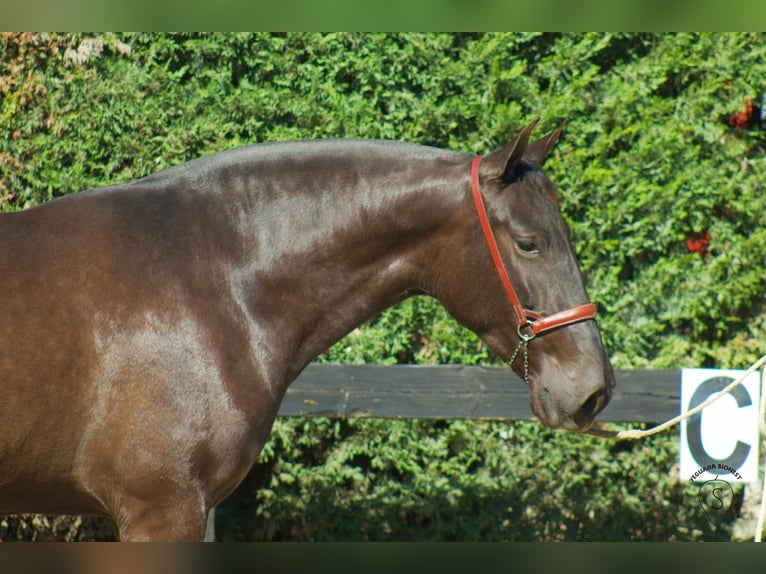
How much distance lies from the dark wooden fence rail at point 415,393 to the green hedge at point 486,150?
46cm

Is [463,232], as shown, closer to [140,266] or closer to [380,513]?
[140,266]

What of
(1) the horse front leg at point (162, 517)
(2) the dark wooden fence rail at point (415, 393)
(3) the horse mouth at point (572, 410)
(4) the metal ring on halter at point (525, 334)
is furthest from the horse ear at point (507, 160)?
(2) the dark wooden fence rail at point (415, 393)

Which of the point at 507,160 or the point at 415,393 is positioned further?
the point at 415,393

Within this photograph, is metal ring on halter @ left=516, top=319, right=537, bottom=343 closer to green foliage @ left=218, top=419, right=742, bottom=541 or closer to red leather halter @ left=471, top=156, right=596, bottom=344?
red leather halter @ left=471, top=156, right=596, bottom=344

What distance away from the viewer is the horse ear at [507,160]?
270 cm

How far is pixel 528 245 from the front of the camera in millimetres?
2742

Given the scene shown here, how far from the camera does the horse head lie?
8.91 feet

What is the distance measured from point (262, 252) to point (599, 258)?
128 inches

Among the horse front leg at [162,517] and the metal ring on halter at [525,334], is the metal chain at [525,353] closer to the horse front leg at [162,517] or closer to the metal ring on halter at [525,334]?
the metal ring on halter at [525,334]

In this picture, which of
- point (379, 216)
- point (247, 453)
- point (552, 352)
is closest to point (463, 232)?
point (379, 216)

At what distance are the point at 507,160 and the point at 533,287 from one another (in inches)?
16.6

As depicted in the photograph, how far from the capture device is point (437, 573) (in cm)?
145

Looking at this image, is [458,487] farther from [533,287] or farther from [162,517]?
[162,517]

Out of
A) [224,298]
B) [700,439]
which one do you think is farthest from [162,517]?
[700,439]
